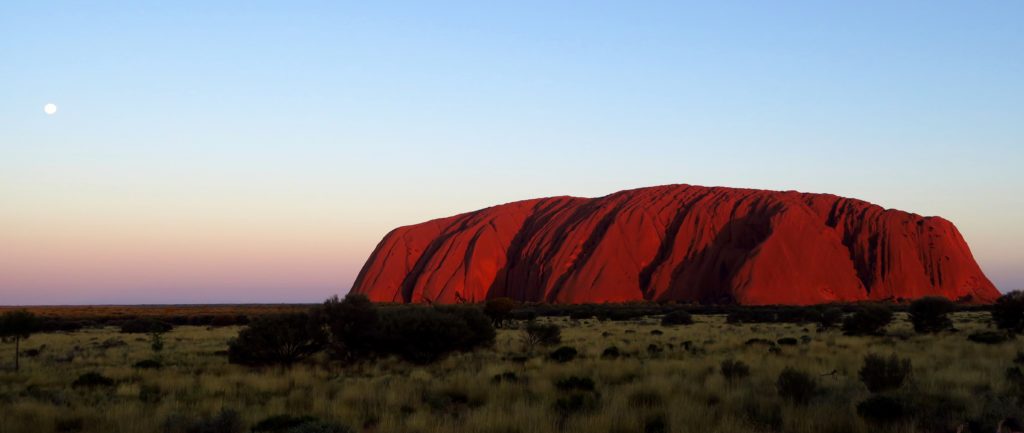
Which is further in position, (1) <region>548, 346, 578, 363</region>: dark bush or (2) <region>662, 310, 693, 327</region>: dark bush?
(2) <region>662, 310, 693, 327</region>: dark bush

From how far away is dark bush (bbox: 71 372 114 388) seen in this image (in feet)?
52.9

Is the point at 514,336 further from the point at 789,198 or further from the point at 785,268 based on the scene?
the point at 789,198

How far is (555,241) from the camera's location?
94.1m

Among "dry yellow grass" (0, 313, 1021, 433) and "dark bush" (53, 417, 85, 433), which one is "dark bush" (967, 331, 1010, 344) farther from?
"dark bush" (53, 417, 85, 433)

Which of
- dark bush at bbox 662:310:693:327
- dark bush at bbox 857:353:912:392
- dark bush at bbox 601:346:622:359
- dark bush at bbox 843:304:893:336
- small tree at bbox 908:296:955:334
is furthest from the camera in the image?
dark bush at bbox 662:310:693:327

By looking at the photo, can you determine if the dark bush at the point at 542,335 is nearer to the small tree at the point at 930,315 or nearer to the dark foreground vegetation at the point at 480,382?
the dark foreground vegetation at the point at 480,382

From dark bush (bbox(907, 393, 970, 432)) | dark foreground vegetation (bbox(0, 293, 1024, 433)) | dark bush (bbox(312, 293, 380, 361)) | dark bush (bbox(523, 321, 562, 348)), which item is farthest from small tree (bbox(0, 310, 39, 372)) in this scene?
dark bush (bbox(907, 393, 970, 432))

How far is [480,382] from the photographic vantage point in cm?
1527

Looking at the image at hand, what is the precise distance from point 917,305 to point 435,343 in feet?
77.1

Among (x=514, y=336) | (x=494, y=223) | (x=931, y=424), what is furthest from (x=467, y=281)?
(x=931, y=424)

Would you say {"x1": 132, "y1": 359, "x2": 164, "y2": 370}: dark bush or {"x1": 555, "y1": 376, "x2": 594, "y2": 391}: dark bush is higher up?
{"x1": 132, "y1": 359, "x2": 164, "y2": 370}: dark bush

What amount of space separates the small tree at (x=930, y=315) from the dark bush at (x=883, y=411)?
24529 mm

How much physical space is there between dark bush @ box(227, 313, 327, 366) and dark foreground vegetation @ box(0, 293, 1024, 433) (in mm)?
42

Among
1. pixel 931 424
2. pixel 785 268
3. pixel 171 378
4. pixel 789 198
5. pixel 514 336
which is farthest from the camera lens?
pixel 789 198
